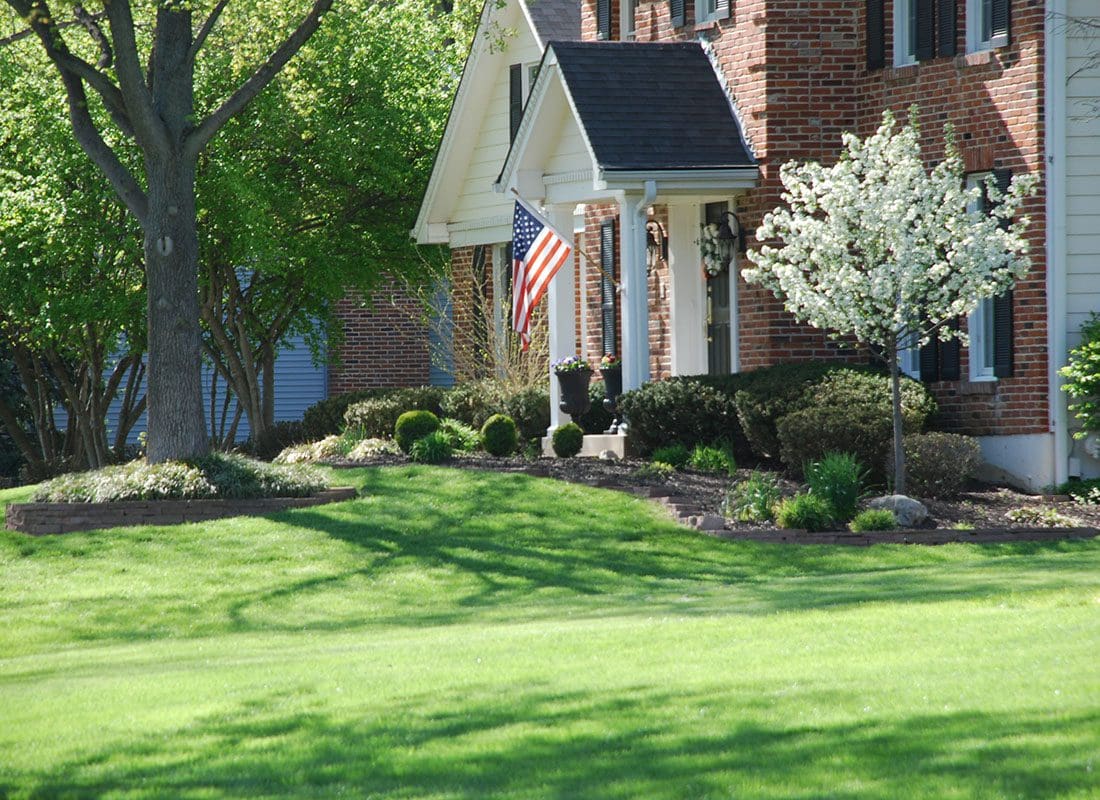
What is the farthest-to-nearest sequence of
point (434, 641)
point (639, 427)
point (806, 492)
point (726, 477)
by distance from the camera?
1. point (639, 427)
2. point (726, 477)
3. point (806, 492)
4. point (434, 641)

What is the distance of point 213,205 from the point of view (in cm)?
2367

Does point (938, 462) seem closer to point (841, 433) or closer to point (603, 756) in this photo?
point (841, 433)

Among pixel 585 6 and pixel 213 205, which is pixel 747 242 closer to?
pixel 585 6

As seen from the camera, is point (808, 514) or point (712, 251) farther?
point (712, 251)

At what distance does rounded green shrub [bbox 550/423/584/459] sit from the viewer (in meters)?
20.5

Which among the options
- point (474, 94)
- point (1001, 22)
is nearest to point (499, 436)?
point (474, 94)

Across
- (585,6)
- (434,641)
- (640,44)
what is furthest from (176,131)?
(434,641)

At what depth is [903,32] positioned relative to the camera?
64.2ft

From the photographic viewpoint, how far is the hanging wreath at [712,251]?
2098cm

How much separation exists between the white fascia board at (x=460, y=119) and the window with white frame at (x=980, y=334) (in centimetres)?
875

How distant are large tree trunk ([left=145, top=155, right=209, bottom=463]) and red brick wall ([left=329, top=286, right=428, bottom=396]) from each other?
524 inches

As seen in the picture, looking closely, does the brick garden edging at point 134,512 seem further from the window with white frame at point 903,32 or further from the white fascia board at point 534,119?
the window with white frame at point 903,32

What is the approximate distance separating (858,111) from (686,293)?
3.26 meters

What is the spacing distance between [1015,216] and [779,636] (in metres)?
8.99
